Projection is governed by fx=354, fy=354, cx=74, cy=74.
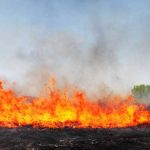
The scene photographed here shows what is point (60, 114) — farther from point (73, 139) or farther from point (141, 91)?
point (141, 91)

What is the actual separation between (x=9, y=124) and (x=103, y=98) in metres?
29.7

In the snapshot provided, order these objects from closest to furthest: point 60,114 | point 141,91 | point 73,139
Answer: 1. point 73,139
2. point 60,114
3. point 141,91

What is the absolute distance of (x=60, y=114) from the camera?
42.8 m

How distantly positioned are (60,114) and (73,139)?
8.25 metres

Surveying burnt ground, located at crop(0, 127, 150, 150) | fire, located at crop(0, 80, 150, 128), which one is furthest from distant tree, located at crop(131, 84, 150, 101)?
burnt ground, located at crop(0, 127, 150, 150)

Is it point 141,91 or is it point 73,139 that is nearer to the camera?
point 73,139

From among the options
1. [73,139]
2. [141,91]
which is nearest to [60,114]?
[73,139]

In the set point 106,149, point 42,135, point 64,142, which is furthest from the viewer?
point 42,135

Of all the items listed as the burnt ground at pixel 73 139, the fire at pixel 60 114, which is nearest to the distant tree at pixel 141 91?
the fire at pixel 60 114

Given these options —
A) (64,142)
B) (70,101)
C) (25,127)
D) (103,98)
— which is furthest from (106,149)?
(103,98)

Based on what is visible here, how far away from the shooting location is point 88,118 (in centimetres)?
4378

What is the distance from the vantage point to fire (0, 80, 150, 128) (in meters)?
41.8

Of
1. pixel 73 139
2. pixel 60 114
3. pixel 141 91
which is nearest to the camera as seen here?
pixel 73 139

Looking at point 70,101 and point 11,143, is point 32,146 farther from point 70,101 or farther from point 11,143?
point 70,101
